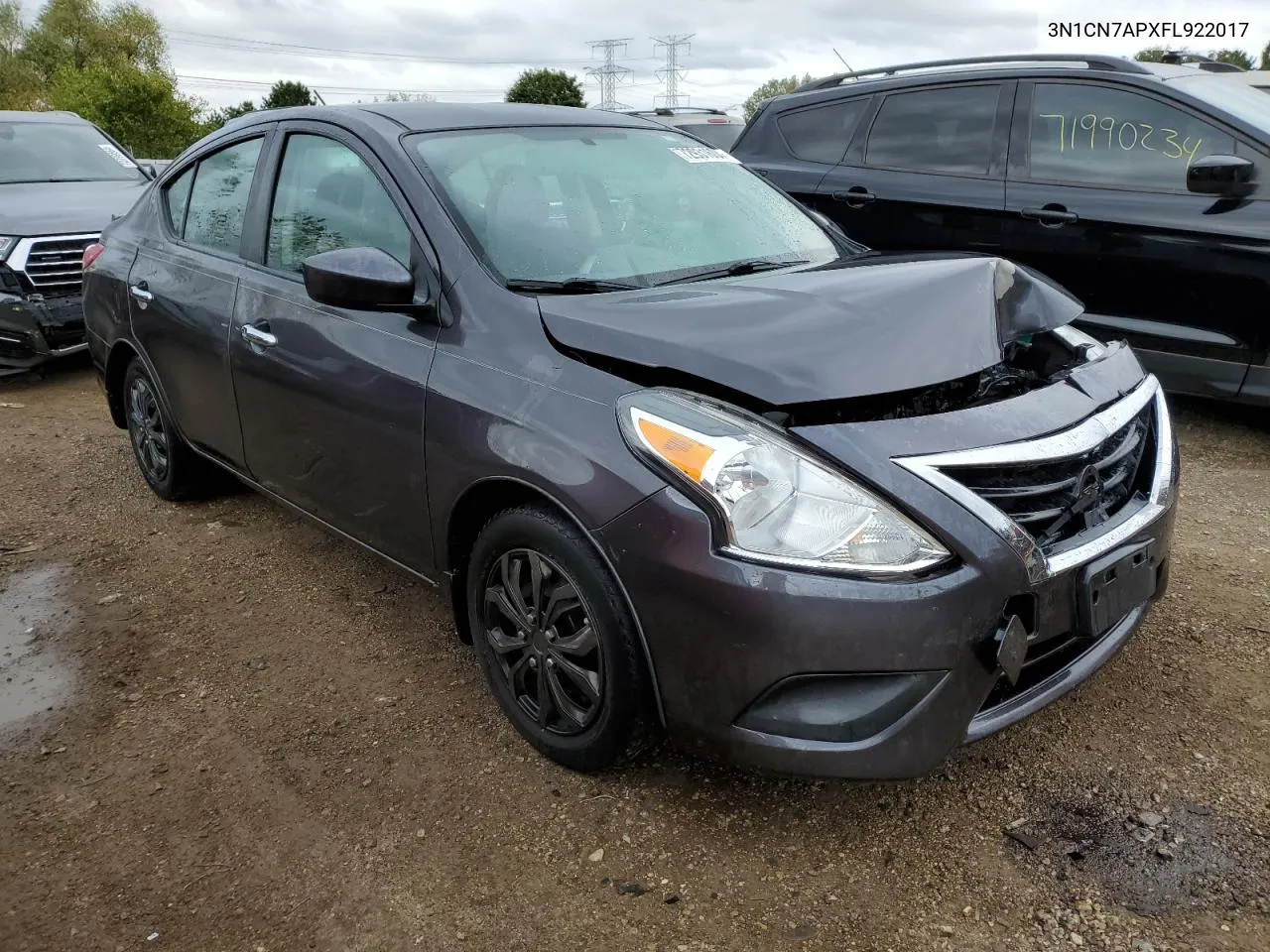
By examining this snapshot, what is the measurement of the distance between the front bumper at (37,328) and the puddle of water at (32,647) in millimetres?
3177

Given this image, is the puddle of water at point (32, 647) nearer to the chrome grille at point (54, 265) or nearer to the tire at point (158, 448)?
the tire at point (158, 448)

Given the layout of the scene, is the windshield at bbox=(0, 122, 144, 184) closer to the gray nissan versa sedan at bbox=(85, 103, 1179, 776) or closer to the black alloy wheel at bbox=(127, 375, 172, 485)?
the black alloy wheel at bbox=(127, 375, 172, 485)

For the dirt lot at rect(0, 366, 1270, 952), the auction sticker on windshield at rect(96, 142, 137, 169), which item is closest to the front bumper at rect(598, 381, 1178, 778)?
the dirt lot at rect(0, 366, 1270, 952)

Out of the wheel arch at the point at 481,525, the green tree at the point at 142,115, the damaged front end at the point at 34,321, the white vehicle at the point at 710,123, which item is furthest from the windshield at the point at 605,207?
the green tree at the point at 142,115

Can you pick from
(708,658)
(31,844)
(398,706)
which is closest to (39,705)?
(31,844)

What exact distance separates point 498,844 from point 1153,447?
1.90 m

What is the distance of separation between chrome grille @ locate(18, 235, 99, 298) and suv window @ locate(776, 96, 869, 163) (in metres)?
4.56

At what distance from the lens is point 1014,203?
16.4 feet

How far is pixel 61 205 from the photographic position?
6.98 meters

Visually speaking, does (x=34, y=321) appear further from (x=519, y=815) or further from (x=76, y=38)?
(x=76, y=38)

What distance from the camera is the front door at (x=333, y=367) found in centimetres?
276

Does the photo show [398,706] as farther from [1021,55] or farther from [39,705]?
[1021,55]

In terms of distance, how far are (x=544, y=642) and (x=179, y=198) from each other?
9.25 feet

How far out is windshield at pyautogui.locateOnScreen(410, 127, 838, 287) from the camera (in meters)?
2.77
